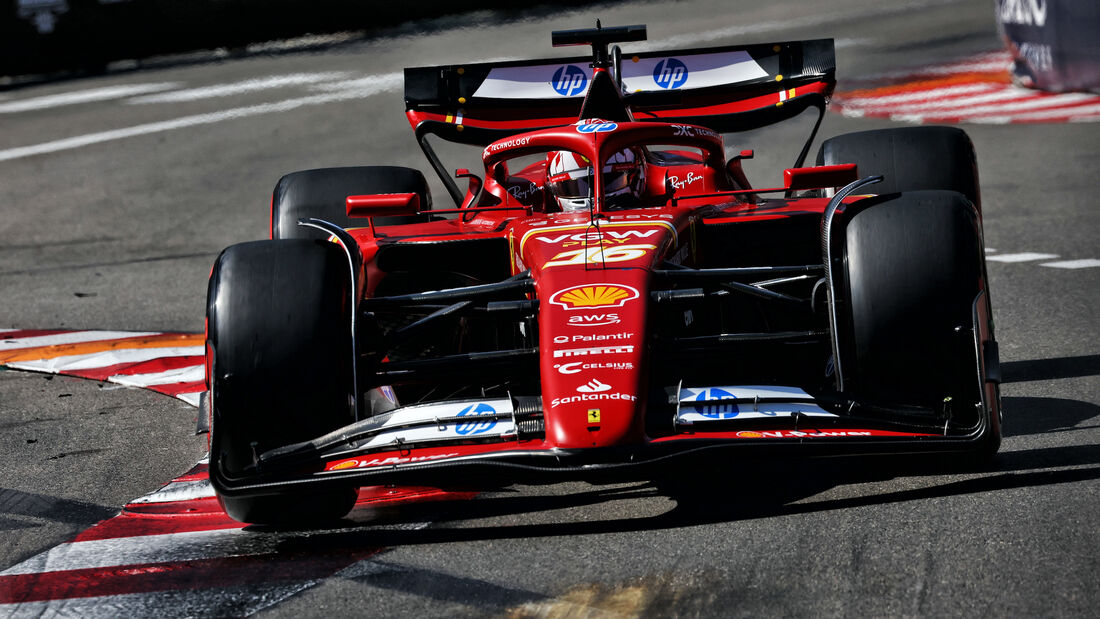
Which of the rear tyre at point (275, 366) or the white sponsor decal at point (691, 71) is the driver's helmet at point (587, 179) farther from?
the rear tyre at point (275, 366)

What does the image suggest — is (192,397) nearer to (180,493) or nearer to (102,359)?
(102,359)

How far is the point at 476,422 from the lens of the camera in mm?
4605

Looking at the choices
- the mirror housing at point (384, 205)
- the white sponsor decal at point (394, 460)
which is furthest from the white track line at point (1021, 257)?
the white sponsor decal at point (394, 460)

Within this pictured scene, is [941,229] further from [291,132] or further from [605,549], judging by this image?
[291,132]

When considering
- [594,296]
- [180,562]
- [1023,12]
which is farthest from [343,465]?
[1023,12]

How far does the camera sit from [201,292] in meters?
9.61

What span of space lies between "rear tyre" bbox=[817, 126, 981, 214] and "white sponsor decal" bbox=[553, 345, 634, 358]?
2428 mm

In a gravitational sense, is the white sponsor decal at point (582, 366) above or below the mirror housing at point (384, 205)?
below

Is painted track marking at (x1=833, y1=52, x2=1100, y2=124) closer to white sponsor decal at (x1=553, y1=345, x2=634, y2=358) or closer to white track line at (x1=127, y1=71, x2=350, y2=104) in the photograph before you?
white track line at (x1=127, y1=71, x2=350, y2=104)

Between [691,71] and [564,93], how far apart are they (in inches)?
27.4

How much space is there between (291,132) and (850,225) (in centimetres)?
1158

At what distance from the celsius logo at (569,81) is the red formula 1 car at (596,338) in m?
1.08

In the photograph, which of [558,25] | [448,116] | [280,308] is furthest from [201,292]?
[558,25]

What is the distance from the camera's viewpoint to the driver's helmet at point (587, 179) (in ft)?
21.1
